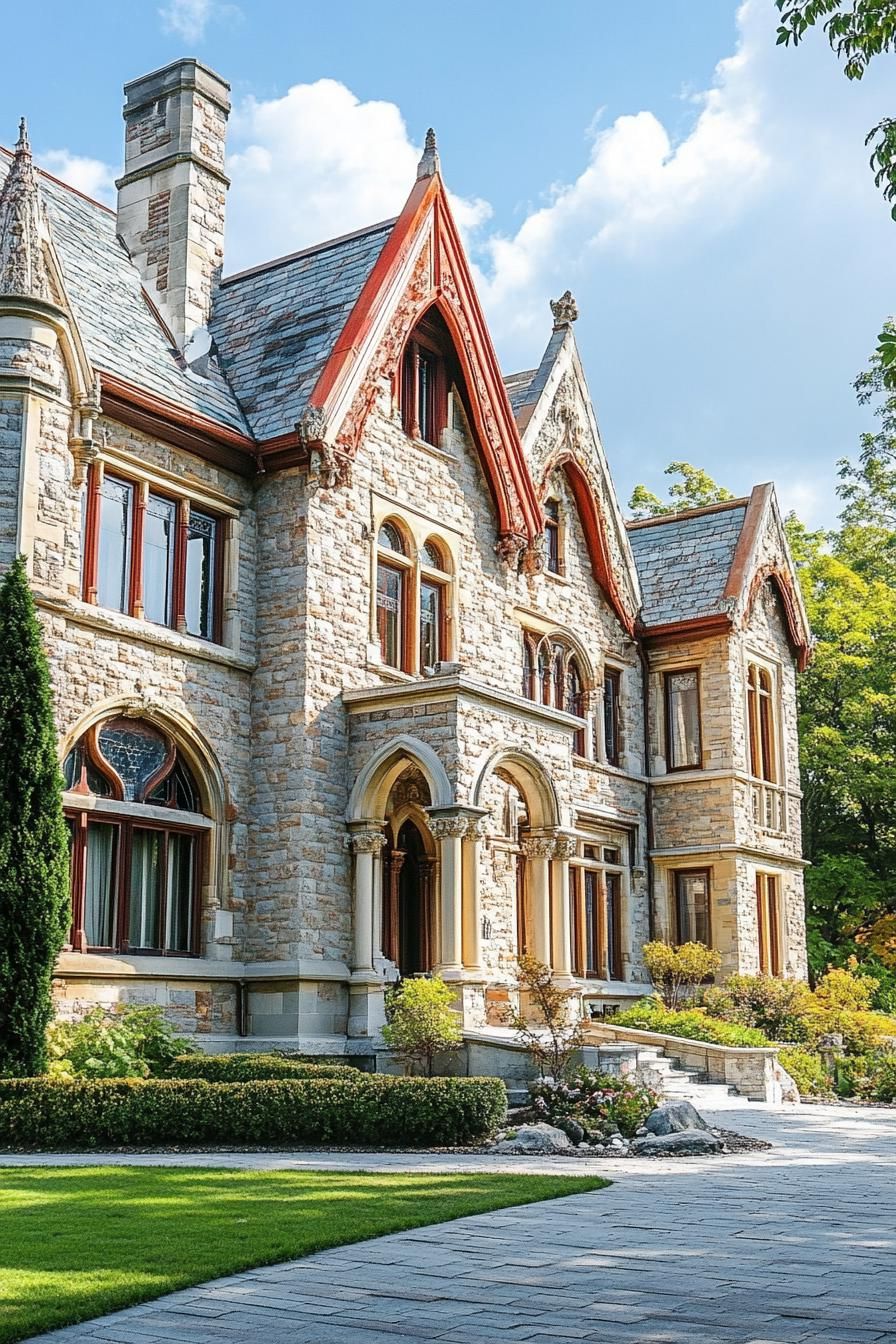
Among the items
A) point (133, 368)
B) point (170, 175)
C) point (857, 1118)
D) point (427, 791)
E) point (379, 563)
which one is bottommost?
point (857, 1118)

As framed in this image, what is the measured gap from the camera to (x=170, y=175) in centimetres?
2389

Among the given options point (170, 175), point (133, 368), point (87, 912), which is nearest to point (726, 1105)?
point (87, 912)

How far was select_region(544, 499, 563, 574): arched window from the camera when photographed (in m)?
27.2

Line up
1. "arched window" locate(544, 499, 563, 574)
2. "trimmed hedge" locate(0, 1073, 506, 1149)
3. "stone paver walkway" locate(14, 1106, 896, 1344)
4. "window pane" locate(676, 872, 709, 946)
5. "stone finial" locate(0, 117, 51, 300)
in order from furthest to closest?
1. "window pane" locate(676, 872, 709, 946)
2. "arched window" locate(544, 499, 563, 574)
3. "stone finial" locate(0, 117, 51, 300)
4. "trimmed hedge" locate(0, 1073, 506, 1149)
5. "stone paver walkway" locate(14, 1106, 896, 1344)

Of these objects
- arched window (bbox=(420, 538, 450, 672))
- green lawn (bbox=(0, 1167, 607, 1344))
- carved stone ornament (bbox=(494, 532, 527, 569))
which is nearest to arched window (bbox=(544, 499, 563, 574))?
carved stone ornament (bbox=(494, 532, 527, 569))

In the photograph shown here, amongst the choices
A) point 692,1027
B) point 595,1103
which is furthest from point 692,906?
point 595,1103

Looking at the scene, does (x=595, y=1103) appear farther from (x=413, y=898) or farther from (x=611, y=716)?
(x=611, y=716)

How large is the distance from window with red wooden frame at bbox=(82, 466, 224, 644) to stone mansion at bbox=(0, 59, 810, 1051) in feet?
0.13

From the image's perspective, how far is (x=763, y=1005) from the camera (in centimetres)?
2578

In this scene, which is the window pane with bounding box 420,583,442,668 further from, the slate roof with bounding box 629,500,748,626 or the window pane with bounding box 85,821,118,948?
the slate roof with bounding box 629,500,748,626

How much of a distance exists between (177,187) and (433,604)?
25.6ft

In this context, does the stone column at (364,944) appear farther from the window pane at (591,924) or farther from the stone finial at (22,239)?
the stone finial at (22,239)

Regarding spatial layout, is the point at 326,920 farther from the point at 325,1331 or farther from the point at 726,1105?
the point at 325,1331

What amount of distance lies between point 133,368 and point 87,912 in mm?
7128
